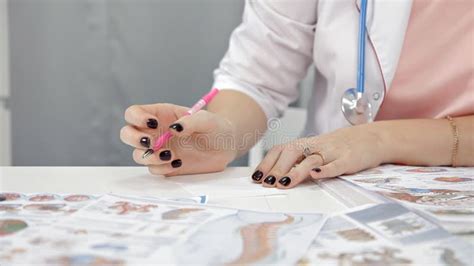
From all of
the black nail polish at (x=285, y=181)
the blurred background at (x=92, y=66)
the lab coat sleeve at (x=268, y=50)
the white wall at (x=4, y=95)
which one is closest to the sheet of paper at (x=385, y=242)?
the black nail polish at (x=285, y=181)

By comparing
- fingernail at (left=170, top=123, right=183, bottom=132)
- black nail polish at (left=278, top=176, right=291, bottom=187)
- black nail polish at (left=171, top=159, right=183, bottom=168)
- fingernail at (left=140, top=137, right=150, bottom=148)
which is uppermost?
fingernail at (left=170, top=123, right=183, bottom=132)

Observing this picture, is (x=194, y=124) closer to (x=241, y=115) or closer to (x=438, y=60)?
(x=241, y=115)

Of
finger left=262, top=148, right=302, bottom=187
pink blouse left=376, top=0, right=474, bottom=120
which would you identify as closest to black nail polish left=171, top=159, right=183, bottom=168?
finger left=262, top=148, right=302, bottom=187

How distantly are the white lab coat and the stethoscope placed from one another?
19 mm

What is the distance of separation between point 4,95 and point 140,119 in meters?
0.96

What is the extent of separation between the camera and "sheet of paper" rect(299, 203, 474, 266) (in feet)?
1.34

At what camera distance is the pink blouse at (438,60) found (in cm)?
83

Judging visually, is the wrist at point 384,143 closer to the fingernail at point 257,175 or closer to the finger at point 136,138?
the fingernail at point 257,175

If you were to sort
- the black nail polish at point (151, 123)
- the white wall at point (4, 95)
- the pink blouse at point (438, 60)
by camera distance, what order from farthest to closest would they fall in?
the white wall at point (4, 95) < the pink blouse at point (438, 60) < the black nail polish at point (151, 123)

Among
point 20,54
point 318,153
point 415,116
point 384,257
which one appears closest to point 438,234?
point 384,257

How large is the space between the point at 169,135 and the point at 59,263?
33cm

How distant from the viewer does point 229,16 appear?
154cm

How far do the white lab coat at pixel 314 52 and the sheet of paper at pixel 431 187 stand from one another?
0.20m

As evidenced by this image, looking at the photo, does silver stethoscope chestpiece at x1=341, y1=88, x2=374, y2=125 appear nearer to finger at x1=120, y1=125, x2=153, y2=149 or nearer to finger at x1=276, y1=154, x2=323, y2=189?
finger at x1=276, y1=154, x2=323, y2=189
